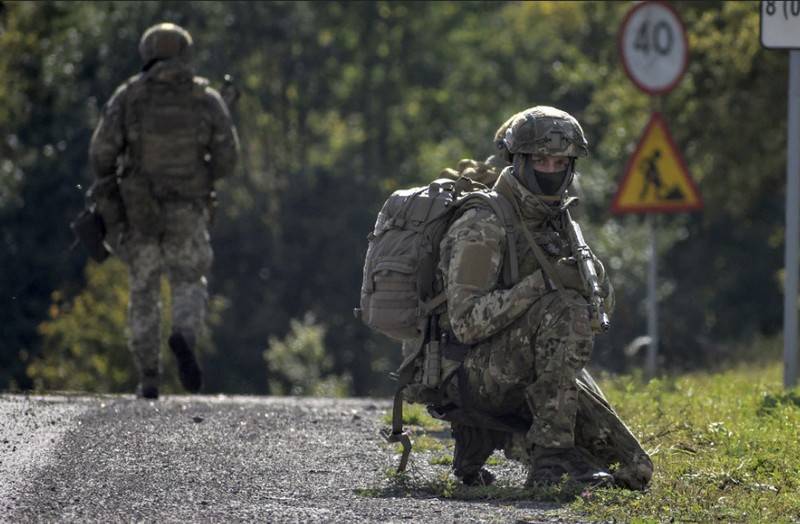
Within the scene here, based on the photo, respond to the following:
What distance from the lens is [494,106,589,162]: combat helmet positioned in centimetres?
891

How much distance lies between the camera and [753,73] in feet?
72.4

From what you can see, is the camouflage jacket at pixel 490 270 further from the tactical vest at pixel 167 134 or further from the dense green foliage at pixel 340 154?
the dense green foliage at pixel 340 154

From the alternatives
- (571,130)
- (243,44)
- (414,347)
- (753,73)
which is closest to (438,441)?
(414,347)

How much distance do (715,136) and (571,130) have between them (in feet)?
47.1

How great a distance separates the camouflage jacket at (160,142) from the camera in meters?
13.6

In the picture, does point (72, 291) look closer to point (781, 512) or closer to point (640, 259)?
point (640, 259)

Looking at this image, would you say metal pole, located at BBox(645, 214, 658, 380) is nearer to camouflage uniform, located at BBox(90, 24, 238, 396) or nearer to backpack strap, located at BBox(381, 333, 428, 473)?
camouflage uniform, located at BBox(90, 24, 238, 396)

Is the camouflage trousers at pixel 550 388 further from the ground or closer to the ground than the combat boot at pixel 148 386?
further from the ground

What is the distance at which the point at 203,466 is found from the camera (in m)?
9.59

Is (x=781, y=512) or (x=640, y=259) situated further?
(x=640, y=259)

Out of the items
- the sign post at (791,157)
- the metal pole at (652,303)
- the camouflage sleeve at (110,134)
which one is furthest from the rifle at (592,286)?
the metal pole at (652,303)

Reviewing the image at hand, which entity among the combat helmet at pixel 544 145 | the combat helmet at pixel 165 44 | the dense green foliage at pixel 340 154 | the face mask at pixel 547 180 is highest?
the combat helmet at pixel 165 44

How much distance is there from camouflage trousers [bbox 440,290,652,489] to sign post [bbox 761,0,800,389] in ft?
13.4

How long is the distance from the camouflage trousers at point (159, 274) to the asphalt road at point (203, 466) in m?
0.77
